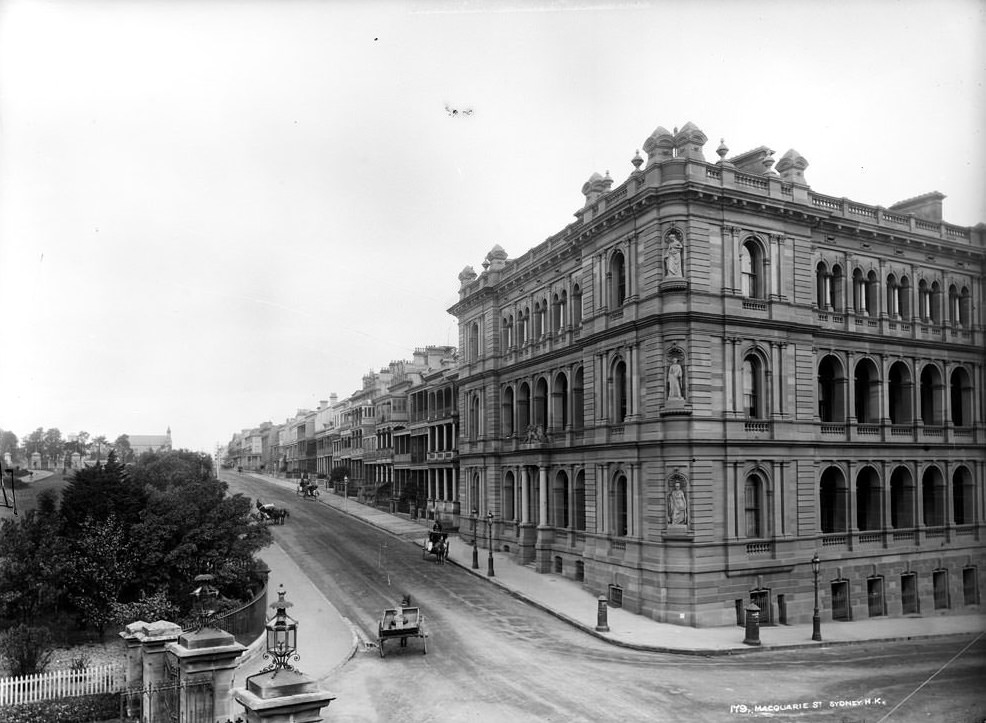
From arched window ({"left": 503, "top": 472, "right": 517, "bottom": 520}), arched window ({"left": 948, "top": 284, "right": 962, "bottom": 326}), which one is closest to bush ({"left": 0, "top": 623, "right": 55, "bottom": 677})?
arched window ({"left": 503, "top": 472, "right": 517, "bottom": 520})

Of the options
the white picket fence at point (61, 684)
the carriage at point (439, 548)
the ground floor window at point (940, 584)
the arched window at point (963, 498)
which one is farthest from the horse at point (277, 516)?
the arched window at point (963, 498)

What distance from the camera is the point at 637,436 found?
104ft

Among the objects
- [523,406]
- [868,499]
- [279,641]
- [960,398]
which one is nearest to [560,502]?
[523,406]

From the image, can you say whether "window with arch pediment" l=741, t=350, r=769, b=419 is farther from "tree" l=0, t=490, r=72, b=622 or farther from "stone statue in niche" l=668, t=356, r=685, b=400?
"tree" l=0, t=490, r=72, b=622

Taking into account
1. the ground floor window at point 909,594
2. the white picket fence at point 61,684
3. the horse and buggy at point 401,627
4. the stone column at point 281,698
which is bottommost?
the ground floor window at point 909,594

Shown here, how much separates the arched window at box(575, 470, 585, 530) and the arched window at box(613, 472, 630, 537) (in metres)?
4.20

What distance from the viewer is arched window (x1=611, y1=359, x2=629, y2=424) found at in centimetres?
3403

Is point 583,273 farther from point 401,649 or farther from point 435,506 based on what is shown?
point 435,506

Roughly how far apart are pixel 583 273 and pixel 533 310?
21.7ft

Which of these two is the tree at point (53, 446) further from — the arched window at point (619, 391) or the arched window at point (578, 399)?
the arched window at point (619, 391)

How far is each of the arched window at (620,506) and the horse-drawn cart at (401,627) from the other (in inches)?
456

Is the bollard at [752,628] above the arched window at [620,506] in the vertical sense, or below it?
below

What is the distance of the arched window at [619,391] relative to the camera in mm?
34031

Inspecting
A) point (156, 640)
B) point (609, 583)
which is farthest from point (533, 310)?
point (156, 640)
